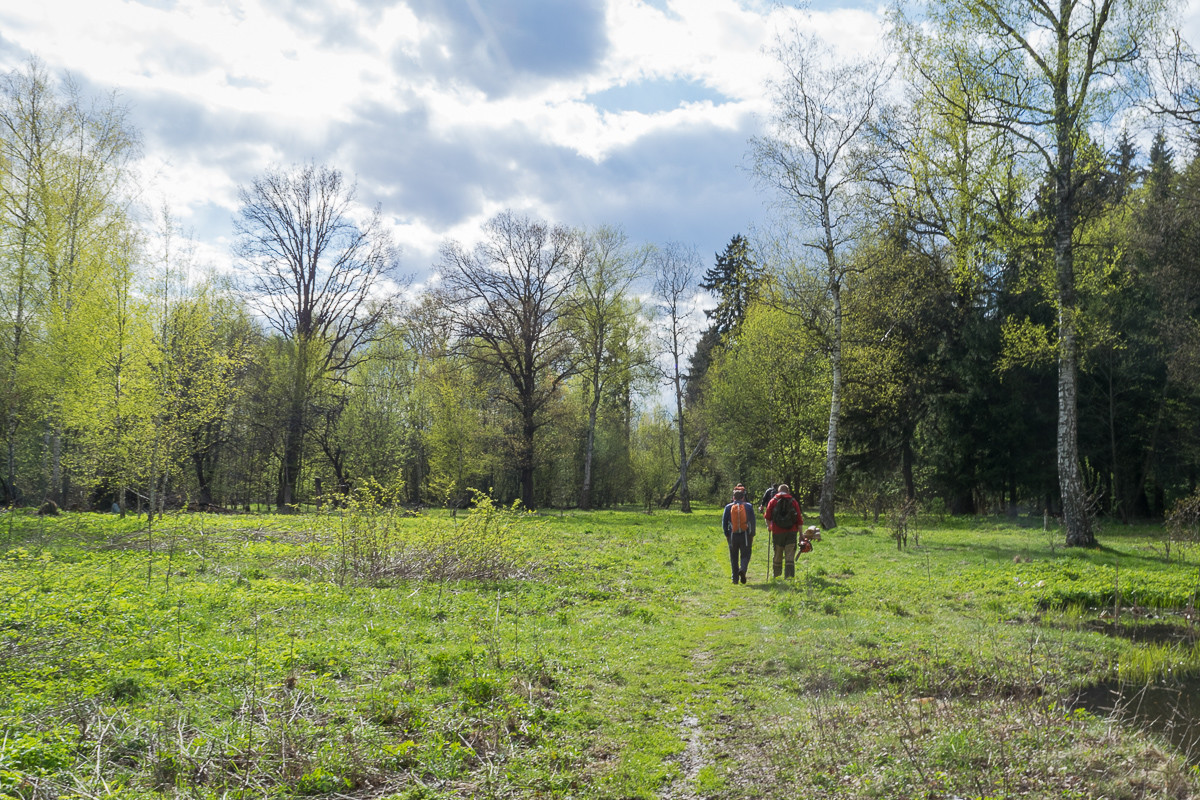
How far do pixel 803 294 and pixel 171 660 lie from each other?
2211 cm

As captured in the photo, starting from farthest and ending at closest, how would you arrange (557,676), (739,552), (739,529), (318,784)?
(739,552) → (739,529) → (557,676) → (318,784)

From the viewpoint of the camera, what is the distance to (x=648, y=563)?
1455cm

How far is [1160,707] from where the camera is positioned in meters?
6.12

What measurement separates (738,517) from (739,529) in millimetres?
306

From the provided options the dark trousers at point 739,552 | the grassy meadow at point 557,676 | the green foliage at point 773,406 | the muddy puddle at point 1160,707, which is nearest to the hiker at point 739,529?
the dark trousers at point 739,552

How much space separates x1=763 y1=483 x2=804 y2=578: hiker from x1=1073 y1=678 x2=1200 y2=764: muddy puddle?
5658mm

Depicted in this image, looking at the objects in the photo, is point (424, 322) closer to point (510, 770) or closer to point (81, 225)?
point (81, 225)

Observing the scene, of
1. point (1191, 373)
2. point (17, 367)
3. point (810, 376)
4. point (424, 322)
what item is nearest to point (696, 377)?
point (810, 376)

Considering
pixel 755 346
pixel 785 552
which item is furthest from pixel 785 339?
pixel 785 552

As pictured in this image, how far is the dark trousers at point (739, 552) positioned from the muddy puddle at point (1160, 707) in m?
6.15

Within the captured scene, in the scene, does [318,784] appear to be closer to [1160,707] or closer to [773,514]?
[1160,707]

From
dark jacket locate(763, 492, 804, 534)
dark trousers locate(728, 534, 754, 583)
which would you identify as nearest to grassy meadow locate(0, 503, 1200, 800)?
dark trousers locate(728, 534, 754, 583)

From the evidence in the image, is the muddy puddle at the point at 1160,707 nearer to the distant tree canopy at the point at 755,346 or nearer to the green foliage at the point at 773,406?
the distant tree canopy at the point at 755,346

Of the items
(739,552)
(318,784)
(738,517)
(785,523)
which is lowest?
(318,784)
